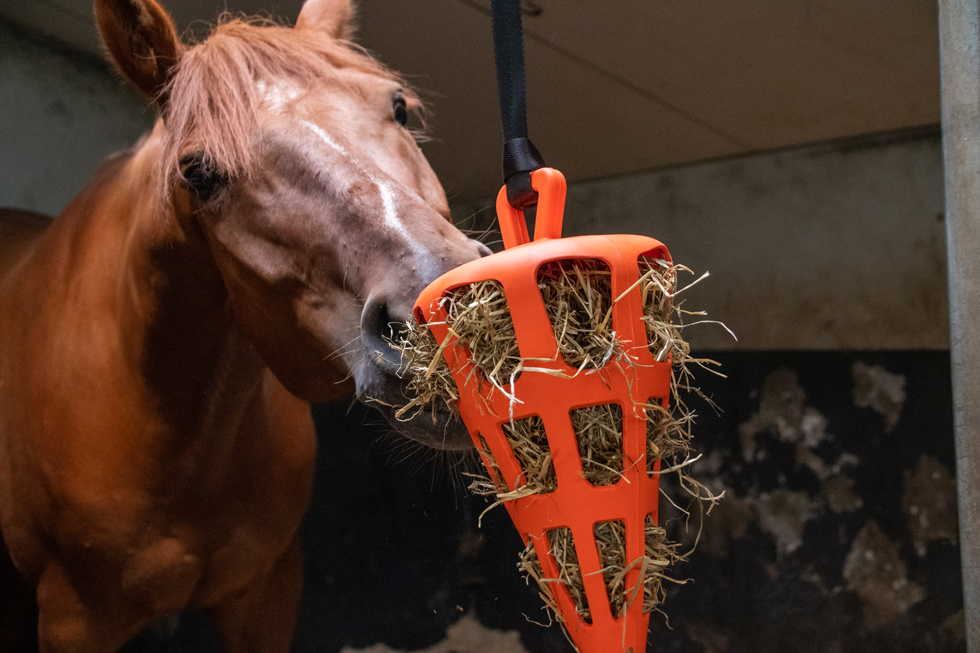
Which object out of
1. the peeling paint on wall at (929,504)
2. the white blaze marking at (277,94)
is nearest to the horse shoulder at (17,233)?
the white blaze marking at (277,94)

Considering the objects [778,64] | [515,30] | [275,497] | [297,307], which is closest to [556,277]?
[515,30]

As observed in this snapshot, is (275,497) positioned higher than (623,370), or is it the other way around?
(623,370)

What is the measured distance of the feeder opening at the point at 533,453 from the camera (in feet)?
1.69

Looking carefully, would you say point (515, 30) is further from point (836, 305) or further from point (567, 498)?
point (836, 305)

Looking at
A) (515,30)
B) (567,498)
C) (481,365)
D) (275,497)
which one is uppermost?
(515,30)

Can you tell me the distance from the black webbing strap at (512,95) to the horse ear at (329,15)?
60 cm

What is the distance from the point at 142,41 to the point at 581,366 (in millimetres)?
802

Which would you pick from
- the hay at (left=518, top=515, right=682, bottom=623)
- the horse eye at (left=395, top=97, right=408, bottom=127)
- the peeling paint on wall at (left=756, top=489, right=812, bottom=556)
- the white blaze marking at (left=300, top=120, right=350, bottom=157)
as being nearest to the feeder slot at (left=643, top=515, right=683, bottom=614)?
the hay at (left=518, top=515, right=682, bottom=623)

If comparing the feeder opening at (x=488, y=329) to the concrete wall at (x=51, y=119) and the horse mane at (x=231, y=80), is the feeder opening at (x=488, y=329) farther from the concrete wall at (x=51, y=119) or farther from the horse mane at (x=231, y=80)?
the concrete wall at (x=51, y=119)

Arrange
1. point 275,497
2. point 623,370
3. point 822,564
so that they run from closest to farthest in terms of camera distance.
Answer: point 623,370
point 275,497
point 822,564

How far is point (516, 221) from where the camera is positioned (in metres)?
0.60

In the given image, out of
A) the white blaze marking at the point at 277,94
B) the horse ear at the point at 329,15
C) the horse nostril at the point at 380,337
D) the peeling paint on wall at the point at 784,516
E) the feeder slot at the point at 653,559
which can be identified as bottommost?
the peeling paint on wall at the point at 784,516

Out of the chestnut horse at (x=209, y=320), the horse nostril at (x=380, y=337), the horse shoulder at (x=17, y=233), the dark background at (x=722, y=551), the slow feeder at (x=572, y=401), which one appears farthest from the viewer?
the dark background at (x=722, y=551)

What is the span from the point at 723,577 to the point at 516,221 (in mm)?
1700
